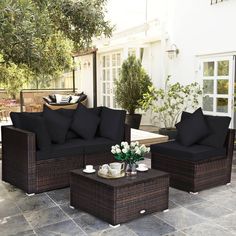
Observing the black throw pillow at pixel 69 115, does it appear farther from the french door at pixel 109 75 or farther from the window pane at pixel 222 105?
the french door at pixel 109 75

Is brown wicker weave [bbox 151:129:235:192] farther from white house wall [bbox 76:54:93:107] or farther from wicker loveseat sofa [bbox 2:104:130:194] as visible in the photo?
white house wall [bbox 76:54:93:107]

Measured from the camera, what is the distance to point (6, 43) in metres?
3.91

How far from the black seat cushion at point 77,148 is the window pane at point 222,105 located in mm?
3786

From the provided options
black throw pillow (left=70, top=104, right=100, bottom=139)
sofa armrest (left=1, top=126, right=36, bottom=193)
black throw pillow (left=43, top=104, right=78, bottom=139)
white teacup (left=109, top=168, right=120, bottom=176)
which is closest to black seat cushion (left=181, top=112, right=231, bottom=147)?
black throw pillow (left=70, top=104, right=100, bottom=139)

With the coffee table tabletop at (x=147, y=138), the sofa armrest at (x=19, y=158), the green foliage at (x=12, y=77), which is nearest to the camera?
the sofa armrest at (x=19, y=158)

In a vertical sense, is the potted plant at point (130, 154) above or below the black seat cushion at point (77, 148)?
above

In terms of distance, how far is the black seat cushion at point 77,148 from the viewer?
4.40 m

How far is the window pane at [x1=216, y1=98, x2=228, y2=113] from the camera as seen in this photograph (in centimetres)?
784

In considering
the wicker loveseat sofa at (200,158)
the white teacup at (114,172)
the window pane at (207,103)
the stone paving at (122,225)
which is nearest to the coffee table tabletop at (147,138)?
the window pane at (207,103)

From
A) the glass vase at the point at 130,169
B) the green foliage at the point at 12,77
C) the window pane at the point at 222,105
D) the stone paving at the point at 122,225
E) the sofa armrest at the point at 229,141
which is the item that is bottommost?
the stone paving at the point at 122,225

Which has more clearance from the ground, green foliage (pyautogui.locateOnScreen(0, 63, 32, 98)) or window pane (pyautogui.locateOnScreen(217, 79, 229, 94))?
green foliage (pyautogui.locateOnScreen(0, 63, 32, 98))

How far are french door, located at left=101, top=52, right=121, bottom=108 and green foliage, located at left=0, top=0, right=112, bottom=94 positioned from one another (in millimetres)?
5237

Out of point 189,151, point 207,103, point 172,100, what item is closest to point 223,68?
point 207,103

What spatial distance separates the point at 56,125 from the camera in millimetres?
4785
